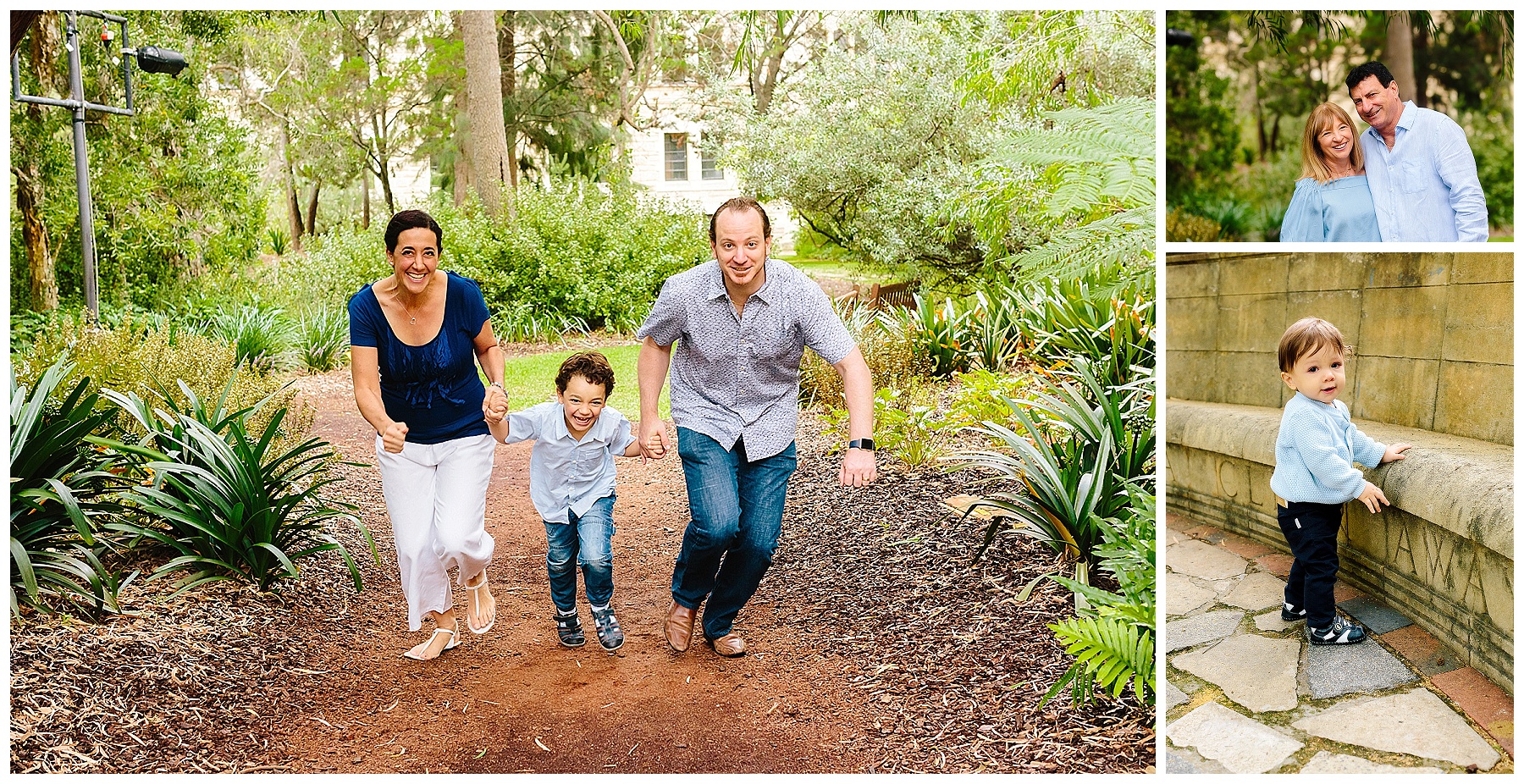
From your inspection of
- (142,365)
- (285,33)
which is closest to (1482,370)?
(142,365)

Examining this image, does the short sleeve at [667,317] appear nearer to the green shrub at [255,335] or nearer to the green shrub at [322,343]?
the green shrub at [255,335]

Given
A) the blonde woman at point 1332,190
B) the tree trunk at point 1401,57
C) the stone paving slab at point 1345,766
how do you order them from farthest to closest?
the tree trunk at point 1401,57
the blonde woman at point 1332,190
the stone paving slab at point 1345,766

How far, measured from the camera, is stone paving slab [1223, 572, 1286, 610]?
11.0 feet

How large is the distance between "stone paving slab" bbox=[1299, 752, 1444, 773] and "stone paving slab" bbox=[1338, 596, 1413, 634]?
0.83 meters

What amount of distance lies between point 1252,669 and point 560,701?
218 centimetres

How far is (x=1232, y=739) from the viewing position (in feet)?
8.38

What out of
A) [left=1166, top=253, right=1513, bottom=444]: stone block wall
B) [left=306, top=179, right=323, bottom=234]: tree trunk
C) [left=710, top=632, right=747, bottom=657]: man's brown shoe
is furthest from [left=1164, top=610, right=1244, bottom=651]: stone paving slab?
[left=306, top=179, right=323, bottom=234]: tree trunk

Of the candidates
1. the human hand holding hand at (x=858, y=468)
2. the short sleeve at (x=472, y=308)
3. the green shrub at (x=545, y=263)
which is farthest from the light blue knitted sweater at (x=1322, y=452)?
the green shrub at (x=545, y=263)

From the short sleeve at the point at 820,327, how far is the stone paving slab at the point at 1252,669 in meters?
1.41

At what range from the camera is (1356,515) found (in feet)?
10.8

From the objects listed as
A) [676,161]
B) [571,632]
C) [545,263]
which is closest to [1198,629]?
[571,632]

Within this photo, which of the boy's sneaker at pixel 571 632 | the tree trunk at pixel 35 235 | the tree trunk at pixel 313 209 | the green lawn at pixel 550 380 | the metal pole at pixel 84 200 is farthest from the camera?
the tree trunk at pixel 313 209

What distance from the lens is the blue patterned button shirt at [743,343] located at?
3.43 m

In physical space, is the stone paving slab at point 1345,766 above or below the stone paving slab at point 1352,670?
below
